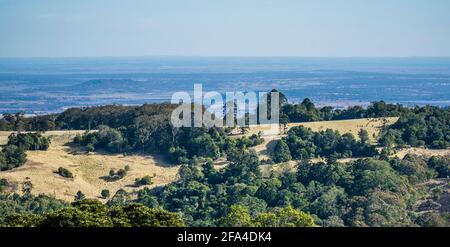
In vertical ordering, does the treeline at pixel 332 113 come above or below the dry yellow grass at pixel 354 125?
above

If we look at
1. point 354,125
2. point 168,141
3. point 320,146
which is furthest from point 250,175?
point 354,125

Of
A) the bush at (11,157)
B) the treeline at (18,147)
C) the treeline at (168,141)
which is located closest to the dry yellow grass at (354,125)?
the treeline at (168,141)

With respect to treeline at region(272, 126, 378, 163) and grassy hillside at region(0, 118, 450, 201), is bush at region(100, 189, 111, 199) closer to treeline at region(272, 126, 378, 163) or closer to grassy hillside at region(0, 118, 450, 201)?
grassy hillside at region(0, 118, 450, 201)

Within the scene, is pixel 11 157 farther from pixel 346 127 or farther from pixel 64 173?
pixel 346 127

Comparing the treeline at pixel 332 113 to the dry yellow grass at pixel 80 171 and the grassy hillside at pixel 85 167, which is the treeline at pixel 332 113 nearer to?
the grassy hillside at pixel 85 167

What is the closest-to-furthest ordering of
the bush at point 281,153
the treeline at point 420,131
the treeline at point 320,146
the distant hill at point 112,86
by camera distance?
the bush at point 281,153
the treeline at point 320,146
the treeline at point 420,131
the distant hill at point 112,86

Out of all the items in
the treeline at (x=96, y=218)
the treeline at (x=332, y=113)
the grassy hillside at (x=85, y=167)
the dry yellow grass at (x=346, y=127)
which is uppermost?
the treeline at (x=96, y=218)

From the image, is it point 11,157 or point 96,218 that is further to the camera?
point 11,157
